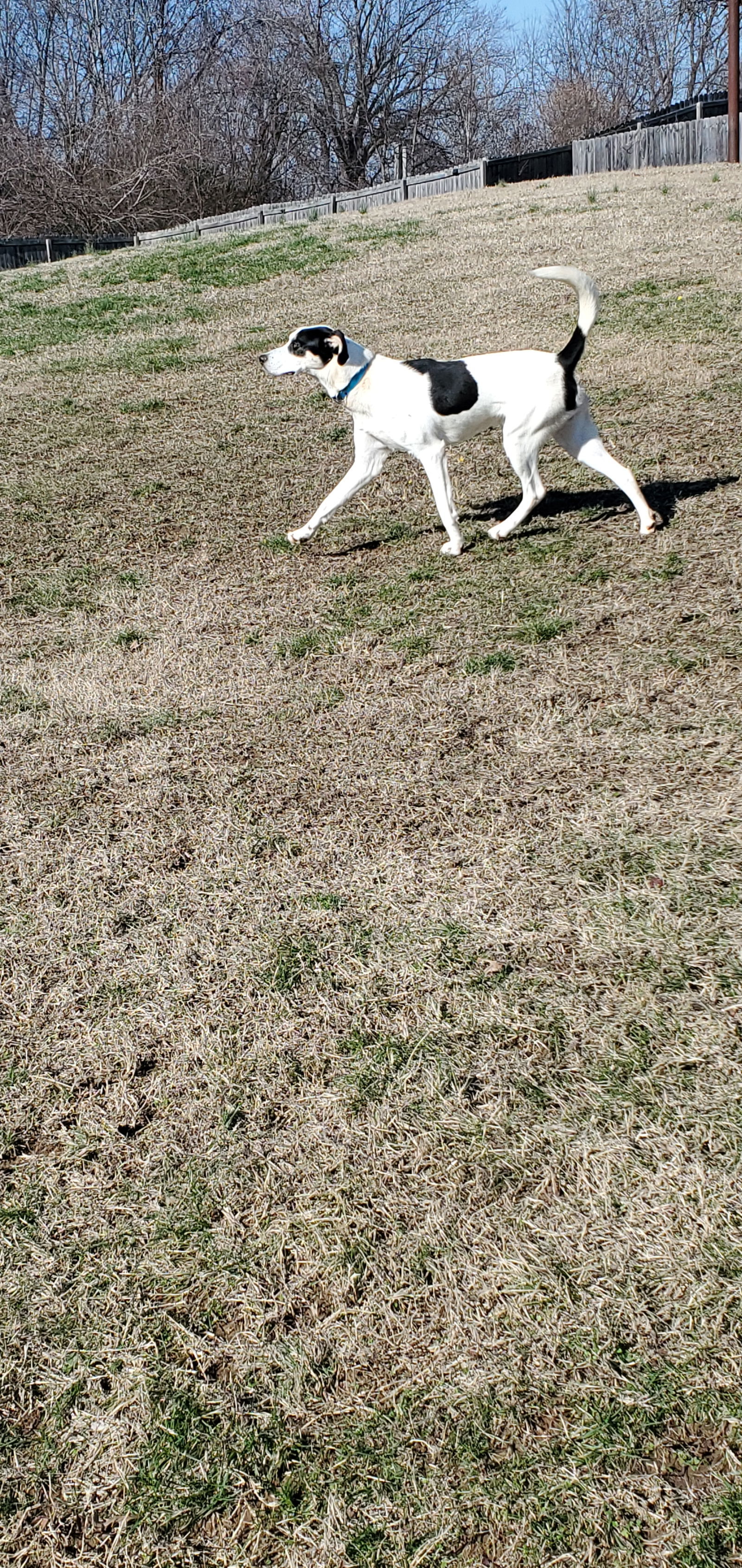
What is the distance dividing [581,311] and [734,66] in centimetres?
1585

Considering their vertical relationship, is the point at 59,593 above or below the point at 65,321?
below

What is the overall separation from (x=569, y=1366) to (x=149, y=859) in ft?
7.20

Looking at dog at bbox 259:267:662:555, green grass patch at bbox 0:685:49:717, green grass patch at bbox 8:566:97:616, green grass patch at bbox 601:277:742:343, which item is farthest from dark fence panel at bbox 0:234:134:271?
green grass patch at bbox 0:685:49:717

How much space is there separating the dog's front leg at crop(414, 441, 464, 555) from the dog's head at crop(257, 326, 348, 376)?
1.92 feet

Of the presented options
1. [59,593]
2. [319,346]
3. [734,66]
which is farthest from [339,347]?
[734,66]

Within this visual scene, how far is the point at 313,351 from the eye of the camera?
575 centimetres

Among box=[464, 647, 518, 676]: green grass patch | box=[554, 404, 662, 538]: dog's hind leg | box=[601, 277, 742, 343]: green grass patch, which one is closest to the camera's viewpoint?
box=[464, 647, 518, 676]: green grass patch

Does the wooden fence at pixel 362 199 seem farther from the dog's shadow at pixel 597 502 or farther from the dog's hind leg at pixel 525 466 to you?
the dog's hind leg at pixel 525 466

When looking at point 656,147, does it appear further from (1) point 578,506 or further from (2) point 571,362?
(2) point 571,362

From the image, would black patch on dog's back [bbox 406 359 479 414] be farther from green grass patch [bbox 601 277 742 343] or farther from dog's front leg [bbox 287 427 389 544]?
green grass patch [bbox 601 277 742 343]

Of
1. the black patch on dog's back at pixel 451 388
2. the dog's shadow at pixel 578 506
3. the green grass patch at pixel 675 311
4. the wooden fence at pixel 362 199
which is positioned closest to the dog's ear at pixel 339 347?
the black patch on dog's back at pixel 451 388

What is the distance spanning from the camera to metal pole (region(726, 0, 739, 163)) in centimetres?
1795

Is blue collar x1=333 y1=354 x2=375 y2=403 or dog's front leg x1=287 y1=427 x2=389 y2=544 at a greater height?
blue collar x1=333 y1=354 x2=375 y2=403

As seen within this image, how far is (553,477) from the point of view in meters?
7.44
